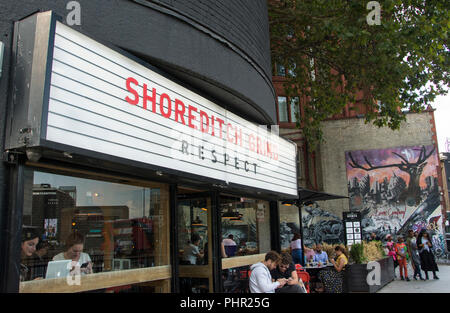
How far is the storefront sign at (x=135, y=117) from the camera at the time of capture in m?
3.75

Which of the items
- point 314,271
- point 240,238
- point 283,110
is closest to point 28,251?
point 240,238

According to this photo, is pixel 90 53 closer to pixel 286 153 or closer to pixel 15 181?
pixel 15 181

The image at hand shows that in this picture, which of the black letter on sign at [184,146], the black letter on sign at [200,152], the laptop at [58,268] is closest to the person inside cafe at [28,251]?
the laptop at [58,268]

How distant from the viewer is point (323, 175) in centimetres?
2652

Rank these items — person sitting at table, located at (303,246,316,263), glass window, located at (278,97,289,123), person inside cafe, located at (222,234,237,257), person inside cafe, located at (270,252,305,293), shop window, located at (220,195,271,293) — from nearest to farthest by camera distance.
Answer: person inside cafe, located at (270,252,305,293) < shop window, located at (220,195,271,293) < person inside cafe, located at (222,234,237,257) < person sitting at table, located at (303,246,316,263) < glass window, located at (278,97,289,123)

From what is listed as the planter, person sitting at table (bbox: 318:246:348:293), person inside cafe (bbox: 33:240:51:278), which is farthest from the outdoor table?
person inside cafe (bbox: 33:240:51:278)

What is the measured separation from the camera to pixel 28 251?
152 inches

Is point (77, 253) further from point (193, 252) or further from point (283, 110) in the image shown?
point (283, 110)

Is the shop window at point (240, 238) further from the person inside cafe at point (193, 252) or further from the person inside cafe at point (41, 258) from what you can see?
the person inside cafe at point (41, 258)

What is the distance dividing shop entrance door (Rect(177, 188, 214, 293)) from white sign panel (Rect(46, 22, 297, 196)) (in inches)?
41.5

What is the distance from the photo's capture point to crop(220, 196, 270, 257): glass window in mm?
8000

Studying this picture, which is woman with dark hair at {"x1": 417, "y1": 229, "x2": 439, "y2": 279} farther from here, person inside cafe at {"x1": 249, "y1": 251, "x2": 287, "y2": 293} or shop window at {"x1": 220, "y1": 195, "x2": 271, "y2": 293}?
person inside cafe at {"x1": 249, "y1": 251, "x2": 287, "y2": 293}

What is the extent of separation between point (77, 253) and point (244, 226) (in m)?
4.68
